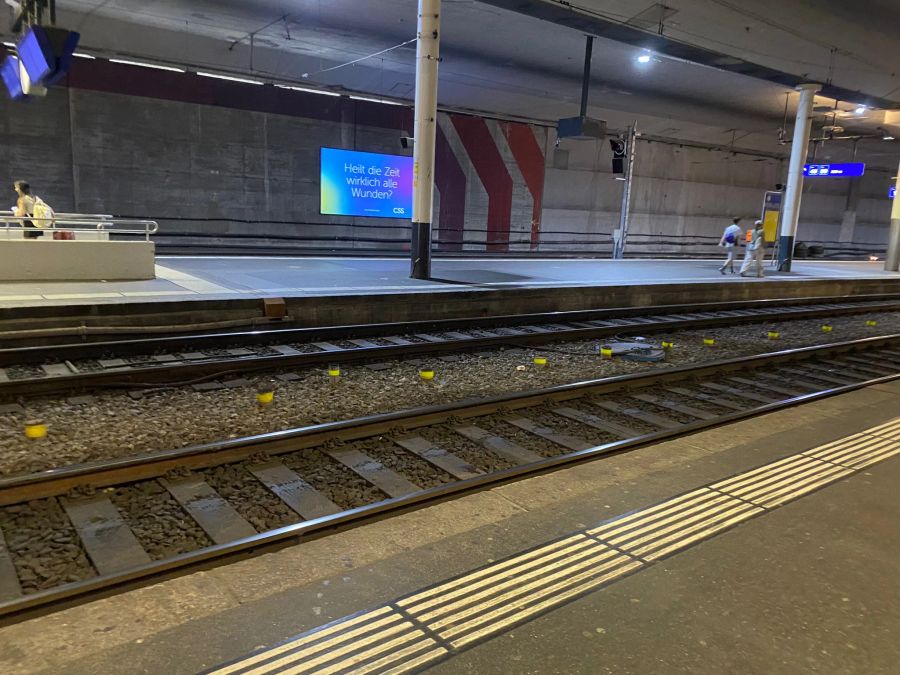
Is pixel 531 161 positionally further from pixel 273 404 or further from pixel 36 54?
pixel 273 404

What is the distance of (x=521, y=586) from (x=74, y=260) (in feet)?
31.1

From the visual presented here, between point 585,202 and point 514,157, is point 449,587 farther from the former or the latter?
point 585,202

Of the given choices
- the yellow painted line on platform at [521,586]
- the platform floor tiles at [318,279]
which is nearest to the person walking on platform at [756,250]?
the platform floor tiles at [318,279]

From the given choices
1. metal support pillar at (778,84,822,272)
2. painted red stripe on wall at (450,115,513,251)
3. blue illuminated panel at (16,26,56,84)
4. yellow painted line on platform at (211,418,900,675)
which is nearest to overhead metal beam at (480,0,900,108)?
metal support pillar at (778,84,822,272)

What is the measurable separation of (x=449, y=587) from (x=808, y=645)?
5.10 ft

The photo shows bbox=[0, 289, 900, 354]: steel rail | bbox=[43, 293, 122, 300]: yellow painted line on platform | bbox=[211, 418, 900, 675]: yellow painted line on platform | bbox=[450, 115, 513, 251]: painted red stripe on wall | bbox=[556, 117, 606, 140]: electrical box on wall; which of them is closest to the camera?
bbox=[211, 418, 900, 675]: yellow painted line on platform

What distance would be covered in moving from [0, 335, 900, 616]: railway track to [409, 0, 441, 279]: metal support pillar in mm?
6889

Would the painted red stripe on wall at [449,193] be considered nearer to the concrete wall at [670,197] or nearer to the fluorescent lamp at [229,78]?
the concrete wall at [670,197]

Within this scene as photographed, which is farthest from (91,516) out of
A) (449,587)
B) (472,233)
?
(472,233)

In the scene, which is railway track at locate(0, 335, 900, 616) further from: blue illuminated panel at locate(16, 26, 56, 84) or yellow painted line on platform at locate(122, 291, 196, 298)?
blue illuminated panel at locate(16, 26, 56, 84)

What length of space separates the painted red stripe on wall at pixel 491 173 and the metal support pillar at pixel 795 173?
9.86 meters

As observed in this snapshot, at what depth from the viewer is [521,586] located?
309cm

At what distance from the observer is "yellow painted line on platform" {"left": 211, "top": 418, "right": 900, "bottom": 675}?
256 centimetres

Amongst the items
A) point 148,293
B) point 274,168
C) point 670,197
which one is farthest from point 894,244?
point 148,293
